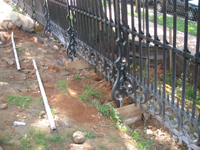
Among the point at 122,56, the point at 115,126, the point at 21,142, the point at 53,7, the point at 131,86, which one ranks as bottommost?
the point at 115,126

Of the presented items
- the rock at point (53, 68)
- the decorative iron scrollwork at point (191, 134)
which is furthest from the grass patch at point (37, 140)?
the rock at point (53, 68)

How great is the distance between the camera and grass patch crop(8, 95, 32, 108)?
12.3ft

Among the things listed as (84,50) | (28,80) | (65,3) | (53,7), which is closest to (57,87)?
(28,80)

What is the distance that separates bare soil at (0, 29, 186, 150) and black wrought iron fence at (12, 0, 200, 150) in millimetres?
421

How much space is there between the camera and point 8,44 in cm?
715

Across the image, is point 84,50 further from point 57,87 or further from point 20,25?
point 20,25

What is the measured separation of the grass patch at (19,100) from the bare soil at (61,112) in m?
0.08

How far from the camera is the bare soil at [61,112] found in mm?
3039

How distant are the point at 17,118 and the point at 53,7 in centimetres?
461

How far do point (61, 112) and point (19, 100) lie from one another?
2.89 feet

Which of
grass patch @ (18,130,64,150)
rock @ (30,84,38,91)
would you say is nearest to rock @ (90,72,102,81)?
rock @ (30,84,38,91)

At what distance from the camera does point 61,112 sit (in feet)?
11.7

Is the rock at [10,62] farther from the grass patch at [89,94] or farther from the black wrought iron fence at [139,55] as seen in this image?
the grass patch at [89,94]

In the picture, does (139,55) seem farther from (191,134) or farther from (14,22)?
(14,22)
